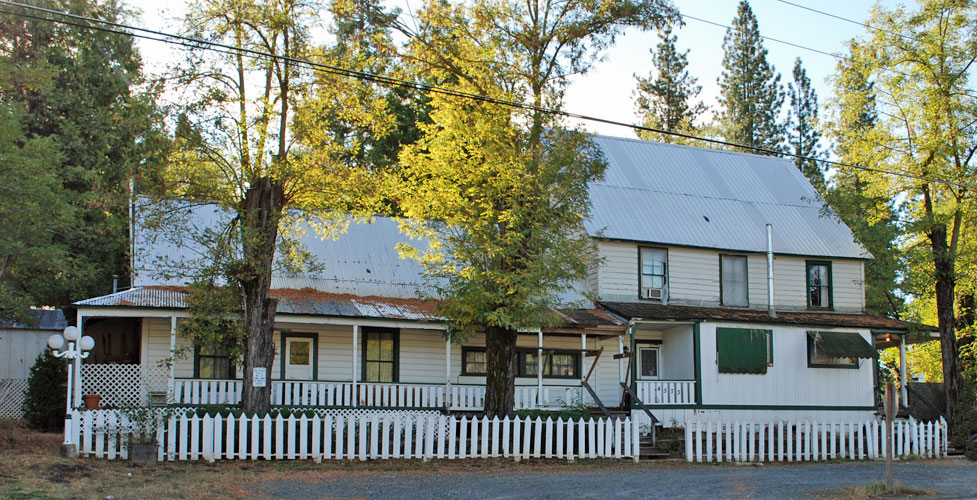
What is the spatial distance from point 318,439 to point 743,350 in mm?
12756

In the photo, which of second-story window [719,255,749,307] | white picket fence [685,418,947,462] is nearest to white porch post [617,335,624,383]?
white picket fence [685,418,947,462]

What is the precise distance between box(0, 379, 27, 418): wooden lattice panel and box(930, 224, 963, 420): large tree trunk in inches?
1055

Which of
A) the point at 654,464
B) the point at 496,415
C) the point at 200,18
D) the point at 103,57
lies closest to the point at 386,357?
the point at 496,415

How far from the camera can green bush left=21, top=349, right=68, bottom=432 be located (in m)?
22.9

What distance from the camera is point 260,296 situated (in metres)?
19.3

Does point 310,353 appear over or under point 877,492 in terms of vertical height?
over

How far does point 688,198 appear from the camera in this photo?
29.2 m

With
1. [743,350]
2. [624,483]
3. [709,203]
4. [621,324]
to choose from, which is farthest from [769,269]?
[624,483]

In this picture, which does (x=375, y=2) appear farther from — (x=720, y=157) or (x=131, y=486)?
(x=720, y=157)

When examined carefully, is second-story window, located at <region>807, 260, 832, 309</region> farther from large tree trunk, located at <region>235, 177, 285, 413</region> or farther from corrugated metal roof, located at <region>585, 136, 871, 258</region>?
large tree trunk, located at <region>235, 177, 285, 413</region>

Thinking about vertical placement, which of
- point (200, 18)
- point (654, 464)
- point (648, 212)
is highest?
point (200, 18)

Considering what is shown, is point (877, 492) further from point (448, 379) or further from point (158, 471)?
point (158, 471)

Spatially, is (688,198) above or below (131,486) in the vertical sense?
above

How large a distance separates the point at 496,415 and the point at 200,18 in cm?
1031
